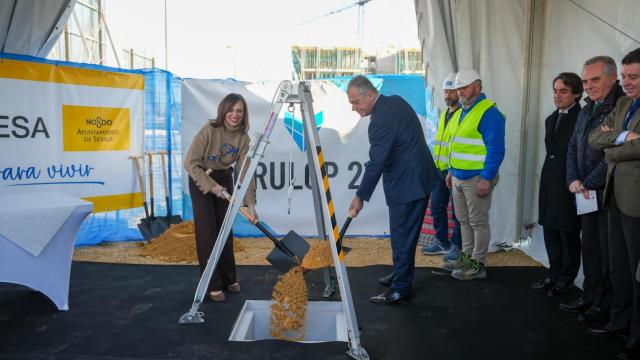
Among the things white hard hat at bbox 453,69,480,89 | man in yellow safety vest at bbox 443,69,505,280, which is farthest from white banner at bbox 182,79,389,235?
white hard hat at bbox 453,69,480,89

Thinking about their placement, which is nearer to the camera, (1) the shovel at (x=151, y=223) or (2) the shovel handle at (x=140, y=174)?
(1) the shovel at (x=151, y=223)

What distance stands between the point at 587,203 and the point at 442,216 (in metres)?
1.80

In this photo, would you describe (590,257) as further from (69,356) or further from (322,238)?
(69,356)

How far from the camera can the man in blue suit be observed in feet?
10.8

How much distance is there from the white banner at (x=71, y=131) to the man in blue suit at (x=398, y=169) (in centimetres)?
328

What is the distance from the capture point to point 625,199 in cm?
265

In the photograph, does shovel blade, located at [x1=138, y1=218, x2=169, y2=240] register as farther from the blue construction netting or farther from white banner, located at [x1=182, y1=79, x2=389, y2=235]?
white banner, located at [x1=182, y1=79, x2=389, y2=235]

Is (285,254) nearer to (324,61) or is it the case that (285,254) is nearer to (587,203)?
(587,203)

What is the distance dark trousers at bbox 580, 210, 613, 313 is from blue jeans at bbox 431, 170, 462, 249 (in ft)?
4.55

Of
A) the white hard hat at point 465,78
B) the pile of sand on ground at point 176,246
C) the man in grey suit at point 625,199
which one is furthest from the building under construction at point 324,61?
the man in grey suit at point 625,199

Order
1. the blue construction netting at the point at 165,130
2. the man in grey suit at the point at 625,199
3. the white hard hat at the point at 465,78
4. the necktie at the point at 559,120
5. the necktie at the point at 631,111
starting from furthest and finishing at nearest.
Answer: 1. the blue construction netting at the point at 165,130
2. the white hard hat at the point at 465,78
3. the necktie at the point at 559,120
4. the necktie at the point at 631,111
5. the man in grey suit at the point at 625,199

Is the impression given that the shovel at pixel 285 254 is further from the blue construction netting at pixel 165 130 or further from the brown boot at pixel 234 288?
the blue construction netting at pixel 165 130

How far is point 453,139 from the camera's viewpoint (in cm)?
418

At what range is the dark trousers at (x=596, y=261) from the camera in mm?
3078
